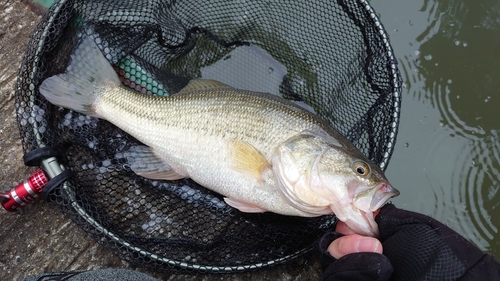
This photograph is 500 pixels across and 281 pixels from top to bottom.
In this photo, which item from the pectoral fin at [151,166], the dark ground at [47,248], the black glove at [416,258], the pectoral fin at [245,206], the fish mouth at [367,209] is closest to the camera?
the black glove at [416,258]

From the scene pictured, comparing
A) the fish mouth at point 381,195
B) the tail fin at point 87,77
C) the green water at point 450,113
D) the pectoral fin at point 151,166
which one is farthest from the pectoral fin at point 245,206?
the green water at point 450,113

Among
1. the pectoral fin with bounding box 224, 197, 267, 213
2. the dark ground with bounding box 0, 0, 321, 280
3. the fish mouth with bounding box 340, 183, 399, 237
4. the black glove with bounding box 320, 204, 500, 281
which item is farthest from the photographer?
the dark ground with bounding box 0, 0, 321, 280

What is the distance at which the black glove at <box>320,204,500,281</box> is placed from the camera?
5.75 ft

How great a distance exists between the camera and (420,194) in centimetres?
346

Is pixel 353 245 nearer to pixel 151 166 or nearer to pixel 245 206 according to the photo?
pixel 245 206

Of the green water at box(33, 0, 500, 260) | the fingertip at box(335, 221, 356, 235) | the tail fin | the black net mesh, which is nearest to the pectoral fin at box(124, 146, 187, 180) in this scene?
the black net mesh

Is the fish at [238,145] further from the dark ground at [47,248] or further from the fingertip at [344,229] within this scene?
the dark ground at [47,248]

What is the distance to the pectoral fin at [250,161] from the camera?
2.23m

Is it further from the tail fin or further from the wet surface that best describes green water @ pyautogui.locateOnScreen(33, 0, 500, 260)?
the tail fin

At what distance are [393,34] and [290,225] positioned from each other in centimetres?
A: 218

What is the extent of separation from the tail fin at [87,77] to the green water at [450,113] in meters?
2.35

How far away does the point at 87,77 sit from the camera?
2488mm

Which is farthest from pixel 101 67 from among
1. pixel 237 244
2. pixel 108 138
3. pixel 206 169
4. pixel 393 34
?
pixel 393 34

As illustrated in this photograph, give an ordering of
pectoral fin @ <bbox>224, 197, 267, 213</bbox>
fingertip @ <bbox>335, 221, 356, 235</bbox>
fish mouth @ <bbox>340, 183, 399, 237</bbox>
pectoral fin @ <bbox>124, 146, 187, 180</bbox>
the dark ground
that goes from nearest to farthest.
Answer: fish mouth @ <bbox>340, 183, 399, 237</bbox> → fingertip @ <bbox>335, 221, 356, 235</bbox> → pectoral fin @ <bbox>224, 197, 267, 213</bbox> → pectoral fin @ <bbox>124, 146, 187, 180</bbox> → the dark ground
